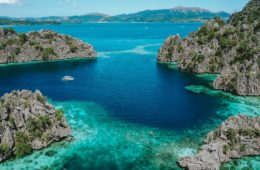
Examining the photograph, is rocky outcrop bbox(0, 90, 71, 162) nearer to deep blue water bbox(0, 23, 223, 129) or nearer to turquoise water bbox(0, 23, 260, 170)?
turquoise water bbox(0, 23, 260, 170)

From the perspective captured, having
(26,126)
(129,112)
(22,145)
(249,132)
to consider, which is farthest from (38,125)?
(249,132)

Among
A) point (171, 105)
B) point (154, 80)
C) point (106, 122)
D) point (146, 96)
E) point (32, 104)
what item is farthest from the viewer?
point (154, 80)

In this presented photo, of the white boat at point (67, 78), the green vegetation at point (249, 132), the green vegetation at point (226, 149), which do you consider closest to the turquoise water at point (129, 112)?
the white boat at point (67, 78)

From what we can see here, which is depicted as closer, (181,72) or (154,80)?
(154,80)

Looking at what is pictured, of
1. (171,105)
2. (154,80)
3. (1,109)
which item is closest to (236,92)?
(171,105)

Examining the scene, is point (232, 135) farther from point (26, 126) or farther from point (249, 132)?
point (26, 126)

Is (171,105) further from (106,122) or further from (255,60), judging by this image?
(255,60)

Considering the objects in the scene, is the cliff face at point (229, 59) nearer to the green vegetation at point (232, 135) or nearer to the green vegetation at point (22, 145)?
the green vegetation at point (232, 135)
